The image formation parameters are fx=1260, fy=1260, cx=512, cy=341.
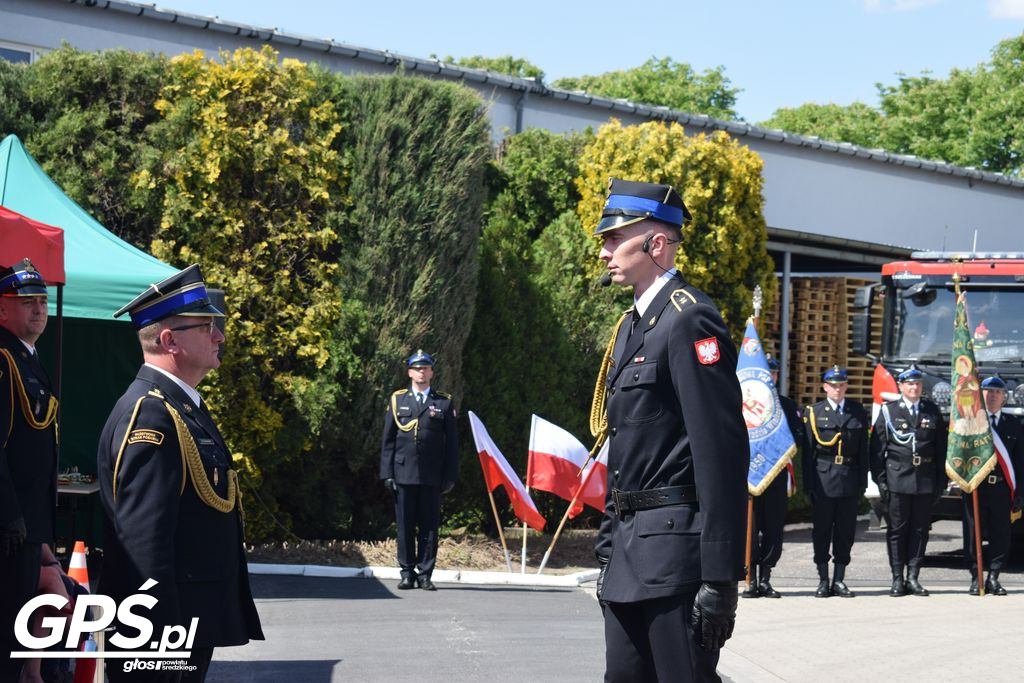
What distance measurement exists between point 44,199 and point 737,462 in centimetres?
733

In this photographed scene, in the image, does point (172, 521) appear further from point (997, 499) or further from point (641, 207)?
point (997, 499)

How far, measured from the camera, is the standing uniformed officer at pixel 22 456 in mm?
5227

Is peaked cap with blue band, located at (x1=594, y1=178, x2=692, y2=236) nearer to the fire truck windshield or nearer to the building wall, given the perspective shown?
the building wall

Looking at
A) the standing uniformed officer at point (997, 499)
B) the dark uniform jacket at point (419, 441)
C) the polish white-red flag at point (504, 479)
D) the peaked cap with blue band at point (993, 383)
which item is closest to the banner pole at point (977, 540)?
the standing uniformed officer at point (997, 499)

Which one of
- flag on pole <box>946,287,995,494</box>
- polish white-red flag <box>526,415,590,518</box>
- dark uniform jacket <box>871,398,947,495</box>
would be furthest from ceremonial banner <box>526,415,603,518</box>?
flag on pole <box>946,287,995,494</box>

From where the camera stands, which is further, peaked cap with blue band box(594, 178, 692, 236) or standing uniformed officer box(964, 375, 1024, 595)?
standing uniformed officer box(964, 375, 1024, 595)

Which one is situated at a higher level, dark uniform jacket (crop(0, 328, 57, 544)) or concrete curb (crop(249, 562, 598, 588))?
dark uniform jacket (crop(0, 328, 57, 544))

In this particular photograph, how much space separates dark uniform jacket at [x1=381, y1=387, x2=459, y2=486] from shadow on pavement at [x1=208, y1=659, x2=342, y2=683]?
3.59 metres

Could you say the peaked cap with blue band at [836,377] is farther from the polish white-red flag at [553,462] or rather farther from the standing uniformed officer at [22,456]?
the standing uniformed officer at [22,456]

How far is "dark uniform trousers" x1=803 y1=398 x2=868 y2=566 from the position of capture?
11820mm

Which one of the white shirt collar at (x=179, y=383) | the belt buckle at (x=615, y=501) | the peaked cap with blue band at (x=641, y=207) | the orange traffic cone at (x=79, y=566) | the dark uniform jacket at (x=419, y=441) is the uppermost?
the peaked cap with blue band at (x=641, y=207)

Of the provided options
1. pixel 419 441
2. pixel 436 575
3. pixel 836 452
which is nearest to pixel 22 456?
pixel 419 441

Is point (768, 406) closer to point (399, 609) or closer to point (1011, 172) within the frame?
point (399, 609)

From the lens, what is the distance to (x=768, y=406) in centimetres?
1173
